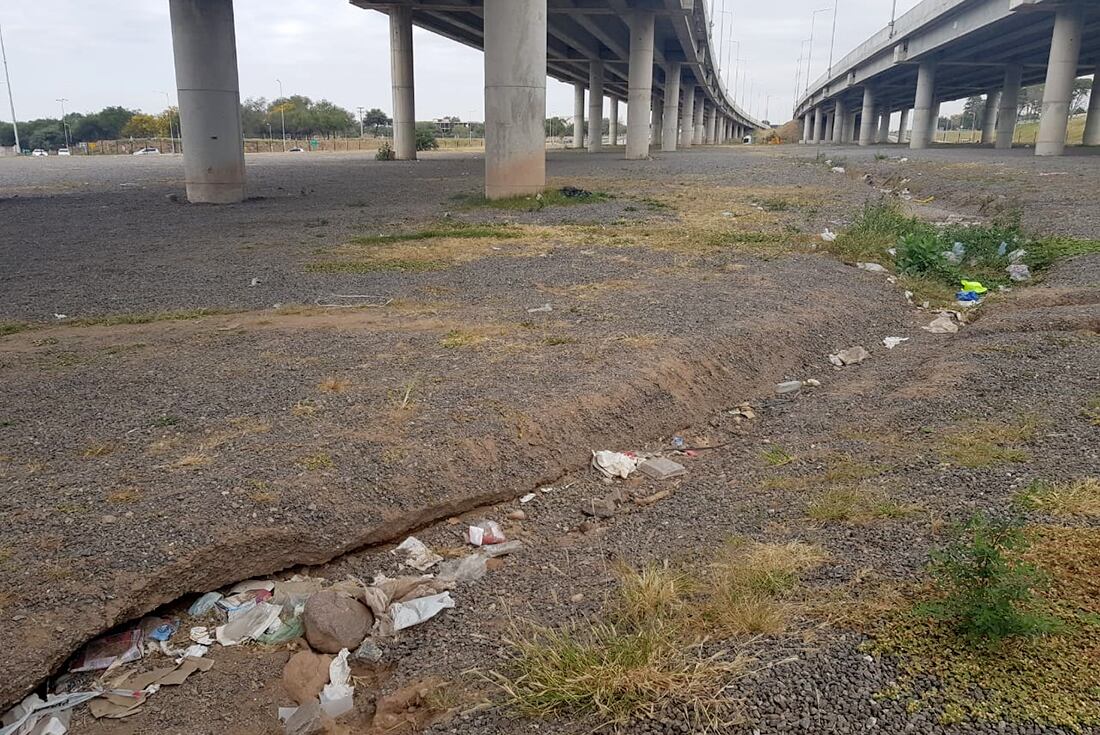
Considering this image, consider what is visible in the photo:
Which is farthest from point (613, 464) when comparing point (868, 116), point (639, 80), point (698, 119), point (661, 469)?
point (698, 119)

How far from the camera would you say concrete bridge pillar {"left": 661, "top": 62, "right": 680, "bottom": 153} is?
53.4 metres

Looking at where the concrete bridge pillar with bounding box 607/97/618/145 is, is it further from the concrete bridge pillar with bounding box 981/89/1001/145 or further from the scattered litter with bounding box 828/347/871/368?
the scattered litter with bounding box 828/347/871/368

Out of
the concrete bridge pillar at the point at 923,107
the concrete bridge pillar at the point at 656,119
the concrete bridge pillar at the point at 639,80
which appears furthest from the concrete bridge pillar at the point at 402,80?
the concrete bridge pillar at the point at 656,119

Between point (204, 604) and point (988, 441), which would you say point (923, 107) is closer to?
point (988, 441)

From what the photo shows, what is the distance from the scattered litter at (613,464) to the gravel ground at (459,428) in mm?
145

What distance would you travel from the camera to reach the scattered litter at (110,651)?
353 centimetres

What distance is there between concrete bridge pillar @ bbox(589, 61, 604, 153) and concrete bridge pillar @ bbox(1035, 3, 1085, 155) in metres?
27.5

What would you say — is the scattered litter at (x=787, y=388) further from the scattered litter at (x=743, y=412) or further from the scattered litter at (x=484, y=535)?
the scattered litter at (x=484, y=535)

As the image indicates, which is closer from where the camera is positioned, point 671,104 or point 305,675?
point 305,675

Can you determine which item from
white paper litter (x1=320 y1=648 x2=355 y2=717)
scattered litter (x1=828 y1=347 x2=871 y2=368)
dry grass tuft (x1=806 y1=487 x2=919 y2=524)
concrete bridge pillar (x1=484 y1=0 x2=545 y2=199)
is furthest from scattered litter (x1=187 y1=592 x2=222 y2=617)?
concrete bridge pillar (x1=484 y1=0 x2=545 y2=199)

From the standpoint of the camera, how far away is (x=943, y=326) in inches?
338

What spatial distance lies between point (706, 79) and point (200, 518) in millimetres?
69474

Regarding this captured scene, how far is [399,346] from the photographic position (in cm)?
689

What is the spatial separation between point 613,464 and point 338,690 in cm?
253
